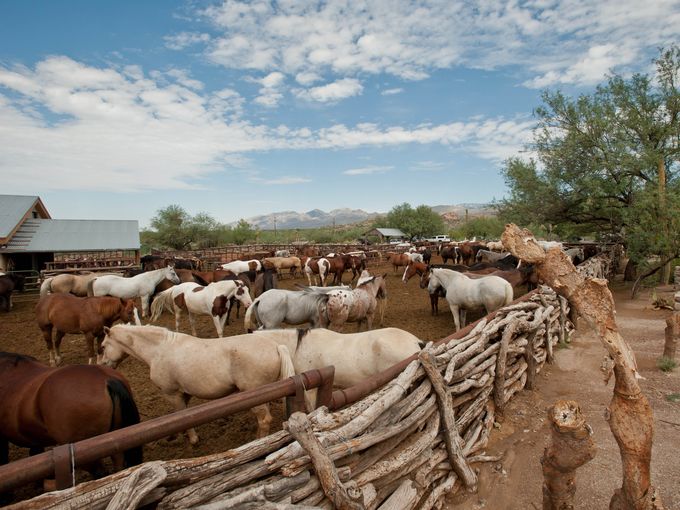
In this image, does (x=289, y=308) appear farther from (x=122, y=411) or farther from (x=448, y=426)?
(x=448, y=426)

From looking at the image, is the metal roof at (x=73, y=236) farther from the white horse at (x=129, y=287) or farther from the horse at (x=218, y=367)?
the horse at (x=218, y=367)

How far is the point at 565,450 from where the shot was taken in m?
2.28

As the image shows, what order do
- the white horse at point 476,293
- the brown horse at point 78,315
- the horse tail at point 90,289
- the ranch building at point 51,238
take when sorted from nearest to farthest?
1. the brown horse at point 78,315
2. the white horse at point 476,293
3. the horse tail at point 90,289
4. the ranch building at point 51,238

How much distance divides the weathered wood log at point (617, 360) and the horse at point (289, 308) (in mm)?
5581

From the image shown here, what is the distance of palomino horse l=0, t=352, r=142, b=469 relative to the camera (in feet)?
10.1

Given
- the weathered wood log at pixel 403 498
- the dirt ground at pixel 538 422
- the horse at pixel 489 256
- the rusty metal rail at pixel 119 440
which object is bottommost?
the dirt ground at pixel 538 422

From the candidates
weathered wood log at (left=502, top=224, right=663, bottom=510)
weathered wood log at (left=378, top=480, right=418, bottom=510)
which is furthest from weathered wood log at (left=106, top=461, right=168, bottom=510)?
weathered wood log at (left=502, top=224, right=663, bottom=510)

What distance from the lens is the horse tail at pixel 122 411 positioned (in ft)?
→ 10.6

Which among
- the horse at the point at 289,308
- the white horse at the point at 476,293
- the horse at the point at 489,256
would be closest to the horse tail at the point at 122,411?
the horse at the point at 289,308

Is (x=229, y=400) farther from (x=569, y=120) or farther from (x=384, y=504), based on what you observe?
(x=569, y=120)

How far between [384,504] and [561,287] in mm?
2082

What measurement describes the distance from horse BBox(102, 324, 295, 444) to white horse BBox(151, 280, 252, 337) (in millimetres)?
4636

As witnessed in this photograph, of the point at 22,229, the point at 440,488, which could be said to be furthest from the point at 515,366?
the point at 22,229

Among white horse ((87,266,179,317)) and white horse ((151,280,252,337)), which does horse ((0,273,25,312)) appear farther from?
white horse ((151,280,252,337))
